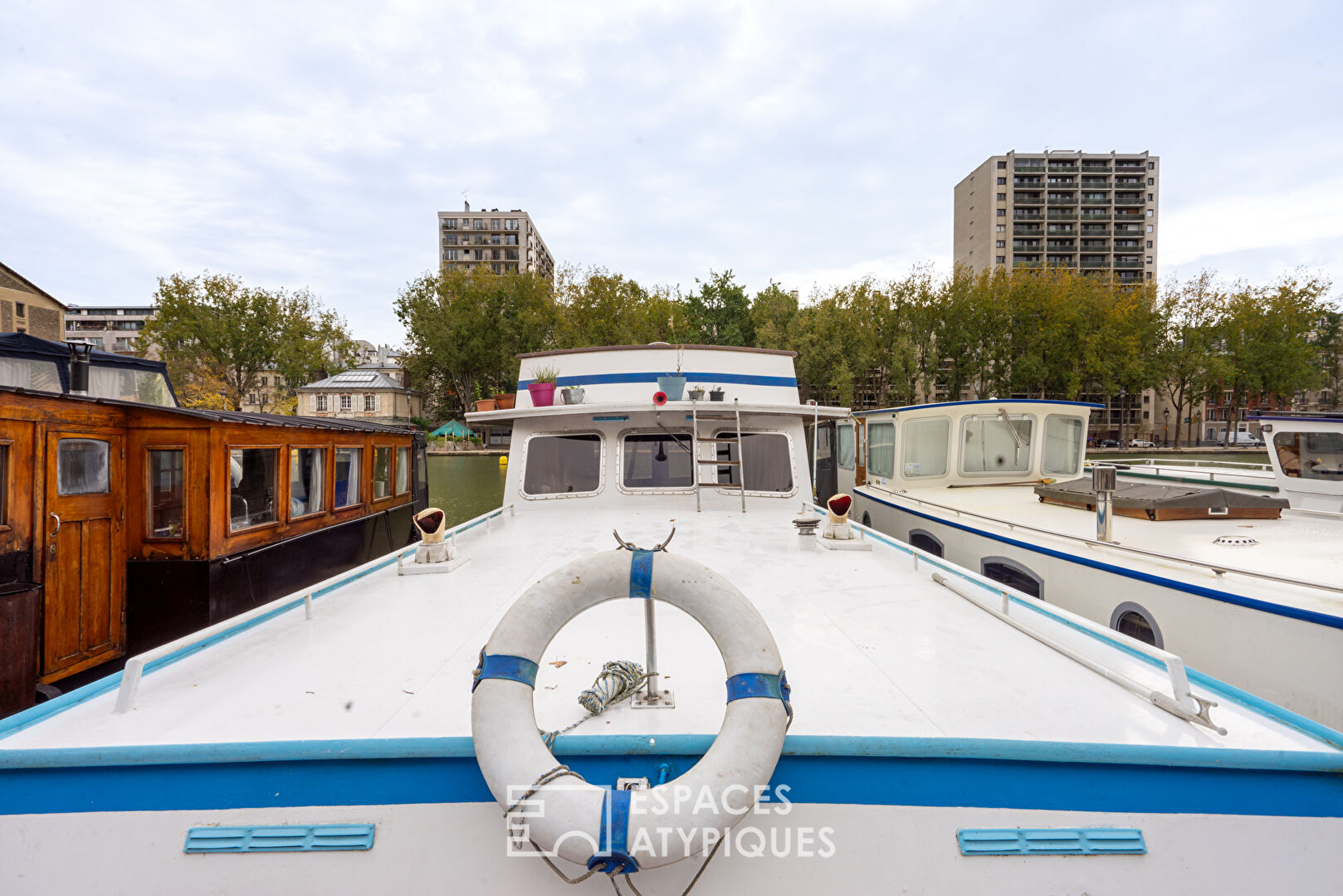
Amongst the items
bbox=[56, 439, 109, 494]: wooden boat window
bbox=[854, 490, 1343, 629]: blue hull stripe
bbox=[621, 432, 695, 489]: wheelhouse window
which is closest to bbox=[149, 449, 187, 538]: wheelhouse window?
bbox=[56, 439, 109, 494]: wooden boat window

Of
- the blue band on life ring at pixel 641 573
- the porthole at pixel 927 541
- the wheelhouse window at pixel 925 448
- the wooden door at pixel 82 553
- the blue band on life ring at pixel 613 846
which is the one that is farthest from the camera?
the wheelhouse window at pixel 925 448

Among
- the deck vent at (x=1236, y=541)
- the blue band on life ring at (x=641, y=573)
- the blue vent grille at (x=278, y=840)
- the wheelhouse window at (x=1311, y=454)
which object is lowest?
the blue vent grille at (x=278, y=840)

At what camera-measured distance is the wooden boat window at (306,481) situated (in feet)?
22.9

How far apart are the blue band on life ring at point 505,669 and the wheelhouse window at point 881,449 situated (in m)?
9.23

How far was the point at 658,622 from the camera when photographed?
10.3 feet

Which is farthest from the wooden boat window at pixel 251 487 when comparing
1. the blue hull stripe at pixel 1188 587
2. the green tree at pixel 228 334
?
the green tree at pixel 228 334

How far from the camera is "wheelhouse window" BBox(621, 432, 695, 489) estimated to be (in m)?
6.69

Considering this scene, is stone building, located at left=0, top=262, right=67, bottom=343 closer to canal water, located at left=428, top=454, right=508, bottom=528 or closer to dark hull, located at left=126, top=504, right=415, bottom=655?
canal water, located at left=428, top=454, right=508, bottom=528

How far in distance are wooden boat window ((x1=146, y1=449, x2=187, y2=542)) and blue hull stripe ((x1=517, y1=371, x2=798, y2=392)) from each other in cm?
336

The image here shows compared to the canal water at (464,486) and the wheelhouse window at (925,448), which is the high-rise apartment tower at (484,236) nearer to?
the canal water at (464,486)

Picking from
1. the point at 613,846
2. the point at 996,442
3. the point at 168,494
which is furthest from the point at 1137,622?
the point at 168,494

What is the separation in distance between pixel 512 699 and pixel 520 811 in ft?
0.97

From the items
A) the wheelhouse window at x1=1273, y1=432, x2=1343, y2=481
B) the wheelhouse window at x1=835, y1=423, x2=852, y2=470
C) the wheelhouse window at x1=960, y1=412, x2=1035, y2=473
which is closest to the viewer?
the wheelhouse window at x1=1273, y1=432, x2=1343, y2=481

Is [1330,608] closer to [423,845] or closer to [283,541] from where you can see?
[423,845]
